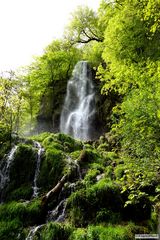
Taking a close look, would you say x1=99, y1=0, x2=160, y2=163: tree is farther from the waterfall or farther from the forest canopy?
the waterfall

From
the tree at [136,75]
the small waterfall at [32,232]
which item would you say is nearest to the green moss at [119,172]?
the tree at [136,75]

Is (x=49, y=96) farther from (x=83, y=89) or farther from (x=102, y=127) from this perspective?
(x=102, y=127)

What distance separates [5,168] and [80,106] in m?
14.0

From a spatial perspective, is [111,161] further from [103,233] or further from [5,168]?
[103,233]

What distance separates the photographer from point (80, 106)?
28281mm

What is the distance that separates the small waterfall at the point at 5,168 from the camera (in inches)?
574

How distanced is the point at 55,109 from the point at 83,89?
422 centimetres

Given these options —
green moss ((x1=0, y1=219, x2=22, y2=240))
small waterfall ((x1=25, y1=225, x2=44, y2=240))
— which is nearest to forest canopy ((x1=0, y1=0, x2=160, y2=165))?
small waterfall ((x1=25, y1=225, x2=44, y2=240))

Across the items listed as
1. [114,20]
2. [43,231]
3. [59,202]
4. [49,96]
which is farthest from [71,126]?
[43,231]

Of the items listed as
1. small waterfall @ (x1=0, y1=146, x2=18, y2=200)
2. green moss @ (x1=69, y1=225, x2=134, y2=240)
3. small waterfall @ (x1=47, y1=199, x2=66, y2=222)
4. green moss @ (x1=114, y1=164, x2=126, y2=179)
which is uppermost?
small waterfall @ (x1=0, y1=146, x2=18, y2=200)

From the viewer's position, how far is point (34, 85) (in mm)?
32531

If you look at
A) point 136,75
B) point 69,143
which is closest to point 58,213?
point 69,143

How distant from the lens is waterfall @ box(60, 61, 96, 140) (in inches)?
1041

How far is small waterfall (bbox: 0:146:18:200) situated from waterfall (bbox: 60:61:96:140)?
10.6 meters
